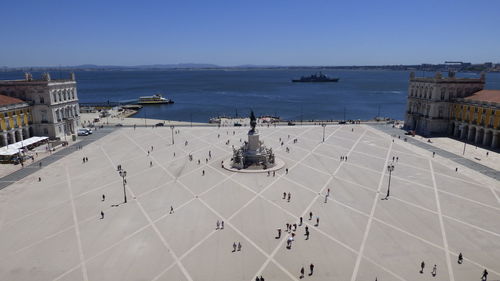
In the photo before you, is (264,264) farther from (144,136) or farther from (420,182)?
(144,136)

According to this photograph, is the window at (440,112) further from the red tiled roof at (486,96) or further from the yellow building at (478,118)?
the red tiled roof at (486,96)

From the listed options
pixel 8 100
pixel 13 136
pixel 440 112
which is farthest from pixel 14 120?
pixel 440 112

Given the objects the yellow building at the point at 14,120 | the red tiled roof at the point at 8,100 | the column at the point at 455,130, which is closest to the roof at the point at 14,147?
the yellow building at the point at 14,120

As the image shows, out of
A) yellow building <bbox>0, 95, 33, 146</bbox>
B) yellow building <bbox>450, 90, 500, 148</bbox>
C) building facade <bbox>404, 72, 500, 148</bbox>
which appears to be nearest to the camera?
yellow building <bbox>0, 95, 33, 146</bbox>

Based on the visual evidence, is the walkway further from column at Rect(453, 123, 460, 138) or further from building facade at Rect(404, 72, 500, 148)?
column at Rect(453, 123, 460, 138)

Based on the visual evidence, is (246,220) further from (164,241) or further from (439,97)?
Answer: (439,97)

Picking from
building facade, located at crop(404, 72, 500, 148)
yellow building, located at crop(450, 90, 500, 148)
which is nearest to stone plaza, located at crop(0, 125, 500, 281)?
yellow building, located at crop(450, 90, 500, 148)
